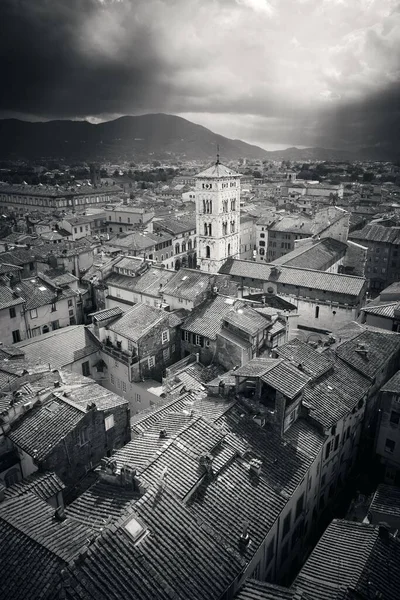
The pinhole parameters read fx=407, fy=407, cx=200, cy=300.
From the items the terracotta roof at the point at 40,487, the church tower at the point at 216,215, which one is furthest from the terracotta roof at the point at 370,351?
the church tower at the point at 216,215

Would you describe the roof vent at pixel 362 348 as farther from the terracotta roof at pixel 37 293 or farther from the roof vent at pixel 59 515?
the terracotta roof at pixel 37 293

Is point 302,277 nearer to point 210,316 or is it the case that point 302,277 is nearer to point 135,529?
point 210,316

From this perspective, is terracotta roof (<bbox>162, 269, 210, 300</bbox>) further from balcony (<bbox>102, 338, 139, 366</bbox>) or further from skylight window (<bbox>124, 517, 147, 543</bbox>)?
skylight window (<bbox>124, 517, 147, 543</bbox>)

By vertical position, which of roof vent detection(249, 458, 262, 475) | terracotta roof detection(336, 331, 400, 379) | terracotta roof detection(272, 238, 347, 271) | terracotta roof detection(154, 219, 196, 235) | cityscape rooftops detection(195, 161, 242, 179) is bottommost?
roof vent detection(249, 458, 262, 475)

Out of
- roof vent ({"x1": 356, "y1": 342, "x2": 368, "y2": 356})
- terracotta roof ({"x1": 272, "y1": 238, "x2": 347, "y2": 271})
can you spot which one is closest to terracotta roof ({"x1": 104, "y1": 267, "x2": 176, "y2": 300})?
terracotta roof ({"x1": 272, "y1": 238, "x2": 347, "y2": 271})

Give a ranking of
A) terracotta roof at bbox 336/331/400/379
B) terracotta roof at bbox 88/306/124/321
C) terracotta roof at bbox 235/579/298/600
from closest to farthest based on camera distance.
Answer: terracotta roof at bbox 235/579/298/600
terracotta roof at bbox 336/331/400/379
terracotta roof at bbox 88/306/124/321

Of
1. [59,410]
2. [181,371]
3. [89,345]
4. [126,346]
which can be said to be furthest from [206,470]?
[89,345]
